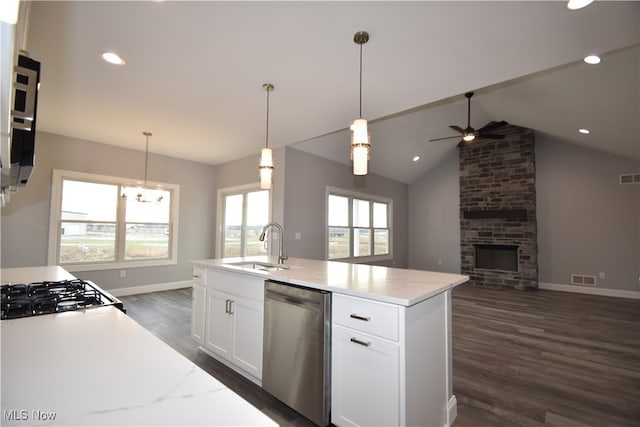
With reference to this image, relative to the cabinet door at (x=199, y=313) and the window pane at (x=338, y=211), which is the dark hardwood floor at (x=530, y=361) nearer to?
the cabinet door at (x=199, y=313)

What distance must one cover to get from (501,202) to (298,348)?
615 centimetres

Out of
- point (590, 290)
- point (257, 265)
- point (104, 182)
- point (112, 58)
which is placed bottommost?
point (590, 290)

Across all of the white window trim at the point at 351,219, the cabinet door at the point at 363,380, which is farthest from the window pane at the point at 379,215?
the cabinet door at the point at 363,380

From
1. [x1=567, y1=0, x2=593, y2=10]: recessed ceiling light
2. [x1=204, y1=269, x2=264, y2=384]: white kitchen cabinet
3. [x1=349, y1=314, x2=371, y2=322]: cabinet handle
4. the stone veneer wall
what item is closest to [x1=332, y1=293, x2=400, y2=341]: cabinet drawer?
[x1=349, y1=314, x2=371, y2=322]: cabinet handle

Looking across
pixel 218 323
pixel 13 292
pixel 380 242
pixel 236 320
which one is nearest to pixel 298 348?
pixel 236 320

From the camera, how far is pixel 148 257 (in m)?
5.38

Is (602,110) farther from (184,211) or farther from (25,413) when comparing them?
(184,211)

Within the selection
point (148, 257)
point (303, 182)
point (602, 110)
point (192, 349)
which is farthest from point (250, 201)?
point (602, 110)

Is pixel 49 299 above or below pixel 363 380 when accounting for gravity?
above

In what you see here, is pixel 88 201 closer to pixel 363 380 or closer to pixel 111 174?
pixel 111 174

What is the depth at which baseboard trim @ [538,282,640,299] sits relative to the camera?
516 centimetres

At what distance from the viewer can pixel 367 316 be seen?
1554mm

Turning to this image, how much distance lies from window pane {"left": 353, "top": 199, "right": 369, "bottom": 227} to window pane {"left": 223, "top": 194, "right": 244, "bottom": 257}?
2418 mm

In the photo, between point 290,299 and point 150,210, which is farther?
point 150,210
